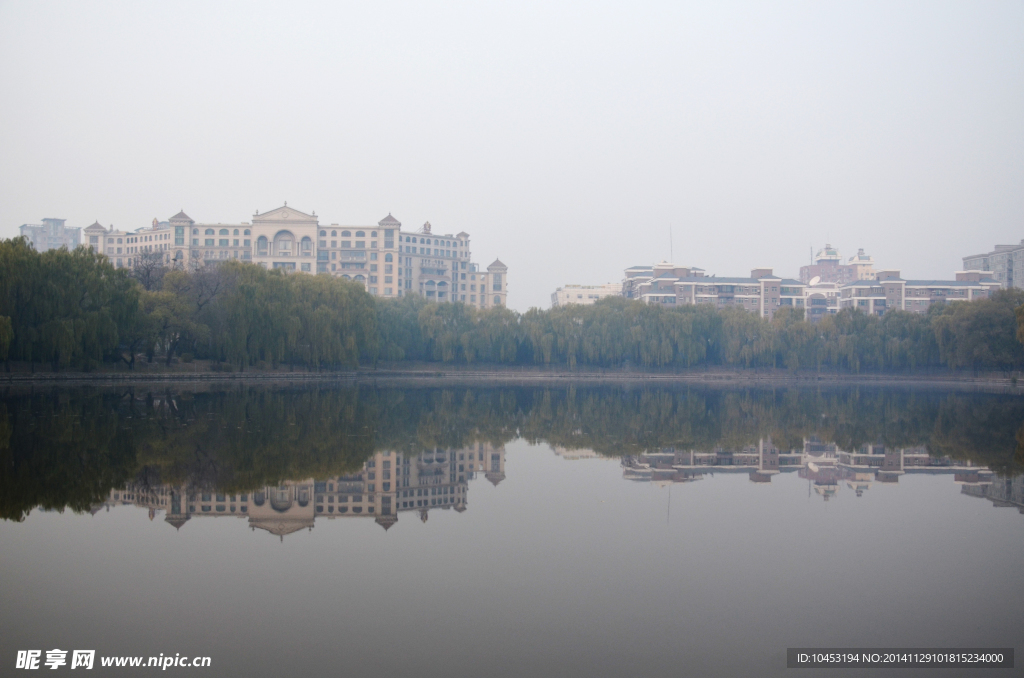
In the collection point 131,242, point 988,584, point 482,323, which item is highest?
point 131,242

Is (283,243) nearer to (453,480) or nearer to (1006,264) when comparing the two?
(453,480)

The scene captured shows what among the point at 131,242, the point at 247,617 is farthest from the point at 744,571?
the point at 131,242

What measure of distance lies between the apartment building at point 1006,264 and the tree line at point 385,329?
204 feet

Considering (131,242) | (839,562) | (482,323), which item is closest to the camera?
(839,562)

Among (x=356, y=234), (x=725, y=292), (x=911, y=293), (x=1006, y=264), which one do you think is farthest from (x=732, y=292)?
(x=1006, y=264)

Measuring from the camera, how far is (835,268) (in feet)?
405

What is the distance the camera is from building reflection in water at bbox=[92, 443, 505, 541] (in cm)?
906

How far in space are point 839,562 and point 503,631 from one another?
12.0ft

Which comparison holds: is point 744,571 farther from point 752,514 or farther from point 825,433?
point 825,433

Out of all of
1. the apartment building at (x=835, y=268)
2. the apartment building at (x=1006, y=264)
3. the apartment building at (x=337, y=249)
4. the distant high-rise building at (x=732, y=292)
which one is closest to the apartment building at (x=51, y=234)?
the apartment building at (x=337, y=249)

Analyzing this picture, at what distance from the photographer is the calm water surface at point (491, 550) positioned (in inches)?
215

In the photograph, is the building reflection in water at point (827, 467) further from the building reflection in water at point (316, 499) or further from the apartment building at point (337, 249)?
the apartment building at point (337, 249)

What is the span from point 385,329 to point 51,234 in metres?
123

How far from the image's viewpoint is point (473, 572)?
276 inches
